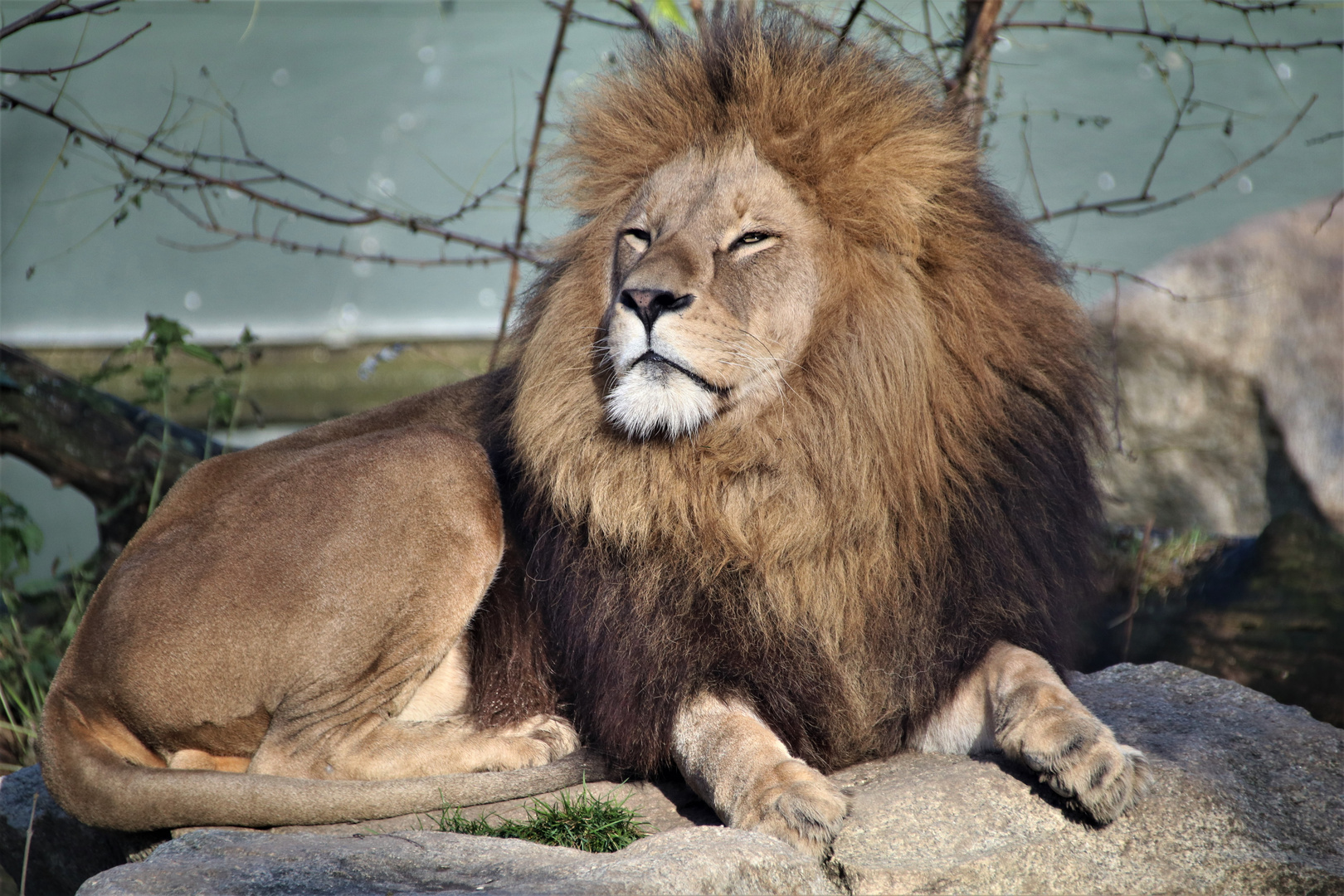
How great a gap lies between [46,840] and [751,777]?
7.18 ft

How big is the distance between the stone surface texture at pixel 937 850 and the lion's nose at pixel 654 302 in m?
1.05

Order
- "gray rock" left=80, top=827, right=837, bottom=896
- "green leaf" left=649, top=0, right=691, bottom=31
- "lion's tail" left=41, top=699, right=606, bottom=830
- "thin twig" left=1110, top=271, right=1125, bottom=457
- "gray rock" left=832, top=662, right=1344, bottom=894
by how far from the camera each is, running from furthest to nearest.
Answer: "thin twig" left=1110, top=271, right=1125, bottom=457 → "green leaf" left=649, top=0, right=691, bottom=31 → "lion's tail" left=41, top=699, right=606, bottom=830 → "gray rock" left=832, top=662, right=1344, bottom=894 → "gray rock" left=80, top=827, right=837, bottom=896

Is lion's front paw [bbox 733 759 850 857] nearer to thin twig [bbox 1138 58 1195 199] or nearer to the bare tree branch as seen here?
thin twig [bbox 1138 58 1195 199]

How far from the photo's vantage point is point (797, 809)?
2.22 meters

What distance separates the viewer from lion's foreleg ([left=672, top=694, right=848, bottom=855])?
221 centimetres

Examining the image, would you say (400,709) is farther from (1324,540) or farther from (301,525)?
(1324,540)

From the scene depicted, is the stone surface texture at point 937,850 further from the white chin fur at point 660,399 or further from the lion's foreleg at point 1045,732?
the white chin fur at point 660,399

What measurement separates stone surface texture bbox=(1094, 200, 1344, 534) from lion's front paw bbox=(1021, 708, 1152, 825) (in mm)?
3884

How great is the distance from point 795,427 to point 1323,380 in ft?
15.1

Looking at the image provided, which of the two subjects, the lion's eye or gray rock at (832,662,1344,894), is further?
the lion's eye

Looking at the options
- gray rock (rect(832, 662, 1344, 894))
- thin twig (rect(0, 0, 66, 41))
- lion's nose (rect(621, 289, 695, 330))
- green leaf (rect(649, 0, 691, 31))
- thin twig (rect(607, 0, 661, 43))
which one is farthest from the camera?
thin twig (rect(607, 0, 661, 43))

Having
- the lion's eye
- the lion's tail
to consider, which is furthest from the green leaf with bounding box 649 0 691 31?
the lion's tail

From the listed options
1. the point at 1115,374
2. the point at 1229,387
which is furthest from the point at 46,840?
the point at 1229,387

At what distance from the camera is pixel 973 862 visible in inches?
86.1
